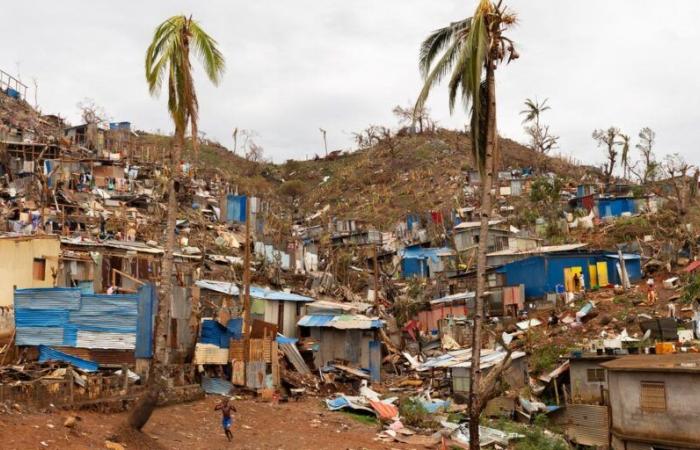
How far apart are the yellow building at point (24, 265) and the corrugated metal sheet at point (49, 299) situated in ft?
7.54

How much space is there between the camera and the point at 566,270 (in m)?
32.7

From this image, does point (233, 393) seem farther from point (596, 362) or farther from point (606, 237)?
point (606, 237)

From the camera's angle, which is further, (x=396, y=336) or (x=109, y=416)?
(x=396, y=336)

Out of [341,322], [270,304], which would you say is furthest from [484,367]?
[270,304]

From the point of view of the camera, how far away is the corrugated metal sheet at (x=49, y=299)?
57.3 ft

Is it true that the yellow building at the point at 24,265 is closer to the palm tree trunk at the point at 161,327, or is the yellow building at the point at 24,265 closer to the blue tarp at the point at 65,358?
the blue tarp at the point at 65,358

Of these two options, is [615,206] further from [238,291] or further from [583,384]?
[238,291]

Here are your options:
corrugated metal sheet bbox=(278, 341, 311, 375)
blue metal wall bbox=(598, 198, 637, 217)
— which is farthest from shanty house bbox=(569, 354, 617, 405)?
blue metal wall bbox=(598, 198, 637, 217)

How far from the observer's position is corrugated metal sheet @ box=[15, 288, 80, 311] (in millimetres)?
17469

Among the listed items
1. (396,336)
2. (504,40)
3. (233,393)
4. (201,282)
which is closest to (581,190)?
(396,336)

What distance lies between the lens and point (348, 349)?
2552 cm

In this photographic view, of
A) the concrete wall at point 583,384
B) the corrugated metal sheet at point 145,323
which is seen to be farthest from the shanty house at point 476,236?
the corrugated metal sheet at point 145,323

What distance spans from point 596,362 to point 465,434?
19.0ft

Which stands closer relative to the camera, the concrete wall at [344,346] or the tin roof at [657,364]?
the tin roof at [657,364]
